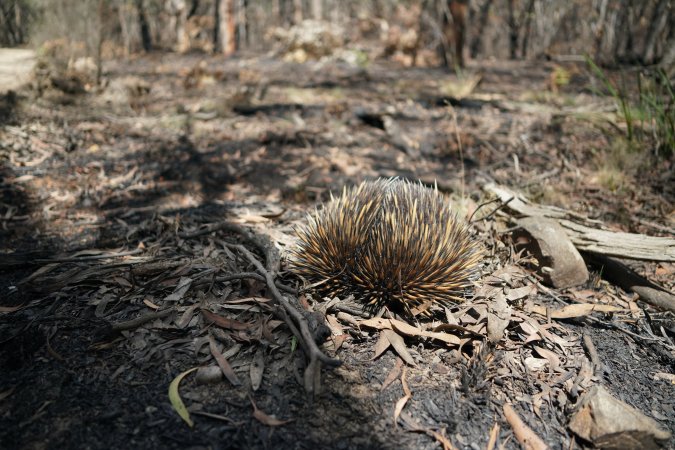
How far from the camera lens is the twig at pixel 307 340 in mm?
2295

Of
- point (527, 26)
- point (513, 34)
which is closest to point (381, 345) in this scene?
point (513, 34)

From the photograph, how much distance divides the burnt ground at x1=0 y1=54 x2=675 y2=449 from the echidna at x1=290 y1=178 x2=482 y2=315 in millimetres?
231

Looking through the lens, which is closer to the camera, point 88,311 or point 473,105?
point 88,311

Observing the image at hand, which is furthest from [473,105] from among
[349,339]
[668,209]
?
[349,339]

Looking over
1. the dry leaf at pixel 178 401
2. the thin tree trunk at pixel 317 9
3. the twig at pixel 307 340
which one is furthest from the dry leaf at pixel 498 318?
the thin tree trunk at pixel 317 9

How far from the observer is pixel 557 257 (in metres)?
3.42

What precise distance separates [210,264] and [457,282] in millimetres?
1672

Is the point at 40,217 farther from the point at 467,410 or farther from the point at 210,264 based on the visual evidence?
the point at 467,410

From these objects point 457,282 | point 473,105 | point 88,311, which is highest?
point 473,105

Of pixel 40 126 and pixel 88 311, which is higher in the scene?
pixel 40 126

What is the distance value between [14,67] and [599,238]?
7.98 m

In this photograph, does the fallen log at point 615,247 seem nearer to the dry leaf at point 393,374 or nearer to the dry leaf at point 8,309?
the dry leaf at point 393,374

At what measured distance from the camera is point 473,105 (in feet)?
24.8

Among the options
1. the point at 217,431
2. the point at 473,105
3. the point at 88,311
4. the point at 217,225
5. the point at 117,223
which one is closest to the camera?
the point at 217,431
